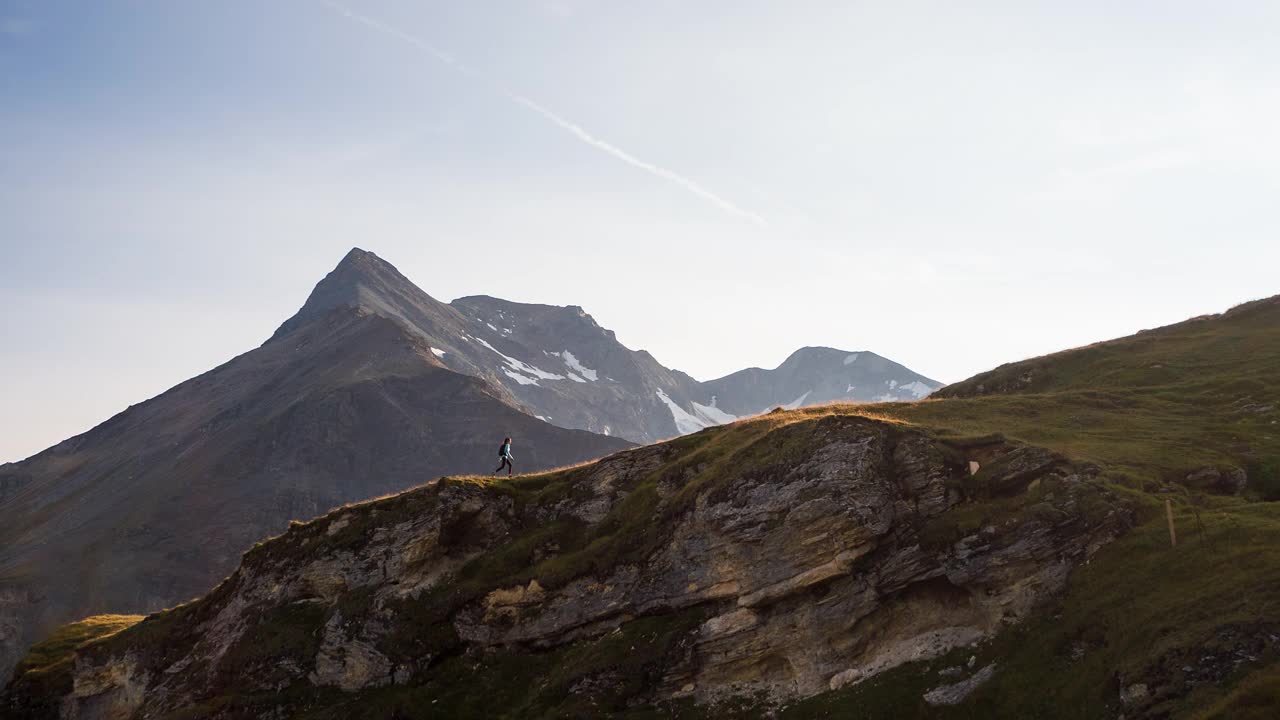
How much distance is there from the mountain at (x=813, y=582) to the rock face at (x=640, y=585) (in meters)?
0.12

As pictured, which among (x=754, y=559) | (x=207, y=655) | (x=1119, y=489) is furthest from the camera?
(x=207, y=655)

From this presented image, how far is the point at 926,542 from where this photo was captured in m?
35.6

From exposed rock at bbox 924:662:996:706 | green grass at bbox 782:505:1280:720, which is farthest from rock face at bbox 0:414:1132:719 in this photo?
green grass at bbox 782:505:1280:720

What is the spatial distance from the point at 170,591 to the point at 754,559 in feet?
534

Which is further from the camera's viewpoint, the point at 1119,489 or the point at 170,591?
the point at 170,591

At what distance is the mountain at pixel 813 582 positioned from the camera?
29.1 metres

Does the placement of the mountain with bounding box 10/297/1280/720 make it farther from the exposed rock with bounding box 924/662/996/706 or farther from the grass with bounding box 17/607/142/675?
the grass with bounding box 17/607/142/675

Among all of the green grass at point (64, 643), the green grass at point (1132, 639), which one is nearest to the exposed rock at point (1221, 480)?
the green grass at point (1132, 639)

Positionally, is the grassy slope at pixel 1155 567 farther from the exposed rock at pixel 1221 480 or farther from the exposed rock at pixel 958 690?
the exposed rock at pixel 958 690

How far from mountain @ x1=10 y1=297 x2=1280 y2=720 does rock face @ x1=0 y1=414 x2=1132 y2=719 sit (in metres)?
0.12

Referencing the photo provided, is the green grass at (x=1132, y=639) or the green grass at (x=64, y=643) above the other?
the green grass at (x=64, y=643)

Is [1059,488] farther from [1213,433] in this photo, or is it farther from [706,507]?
[706,507]

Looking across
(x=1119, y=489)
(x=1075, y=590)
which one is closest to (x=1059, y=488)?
(x=1119, y=489)

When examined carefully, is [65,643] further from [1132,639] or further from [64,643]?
[1132,639]
